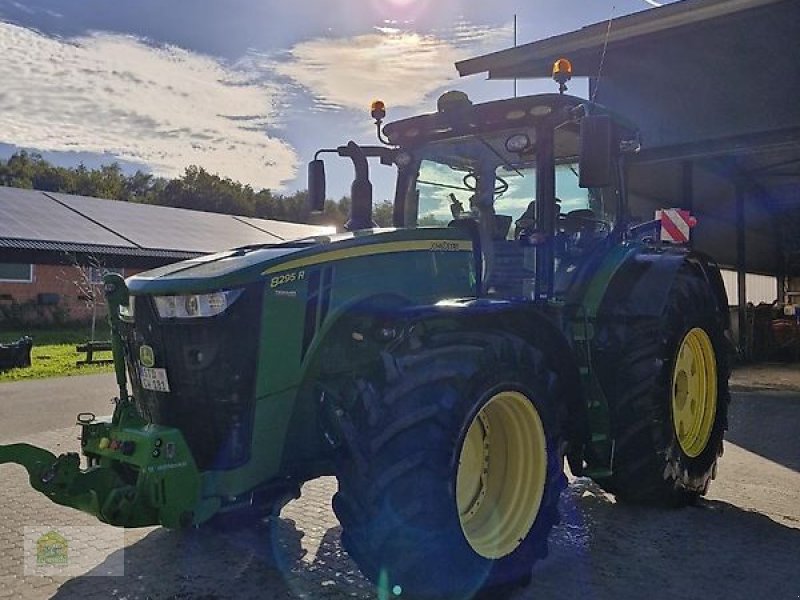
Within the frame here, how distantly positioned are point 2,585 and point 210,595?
3.41 feet

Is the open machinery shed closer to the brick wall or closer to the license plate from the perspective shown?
the license plate

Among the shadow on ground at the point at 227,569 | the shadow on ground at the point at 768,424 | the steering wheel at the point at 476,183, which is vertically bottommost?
the shadow on ground at the point at 227,569

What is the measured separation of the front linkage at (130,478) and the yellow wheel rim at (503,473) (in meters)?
1.30

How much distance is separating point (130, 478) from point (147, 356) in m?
0.59

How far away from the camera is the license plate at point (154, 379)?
361 cm

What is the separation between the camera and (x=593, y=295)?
4699 mm

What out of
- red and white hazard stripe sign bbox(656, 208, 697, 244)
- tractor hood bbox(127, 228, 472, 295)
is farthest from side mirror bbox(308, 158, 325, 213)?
red and white hazard stripe sign bbox(656, 208, 697, 244)

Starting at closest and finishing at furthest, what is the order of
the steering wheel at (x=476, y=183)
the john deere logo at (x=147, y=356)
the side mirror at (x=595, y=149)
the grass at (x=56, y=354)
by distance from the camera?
the john deere logo at (x=147, y=356), the side mirror at (x=595, y=149), the steering wheel at (x=476, y=183), the grass at (x=56, y=354)

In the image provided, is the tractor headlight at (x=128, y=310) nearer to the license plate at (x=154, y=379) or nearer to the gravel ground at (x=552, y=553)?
the license plate at (x=154, y=379)

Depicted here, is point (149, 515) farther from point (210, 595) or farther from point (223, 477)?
point (210, 595)

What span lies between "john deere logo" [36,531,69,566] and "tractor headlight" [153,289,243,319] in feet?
5.38

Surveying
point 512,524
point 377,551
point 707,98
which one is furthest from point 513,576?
point 707,98

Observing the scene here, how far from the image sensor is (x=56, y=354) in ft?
53.2

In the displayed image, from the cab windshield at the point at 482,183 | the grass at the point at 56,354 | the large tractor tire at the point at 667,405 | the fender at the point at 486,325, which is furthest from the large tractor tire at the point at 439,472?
the grass at the point at 56,354
